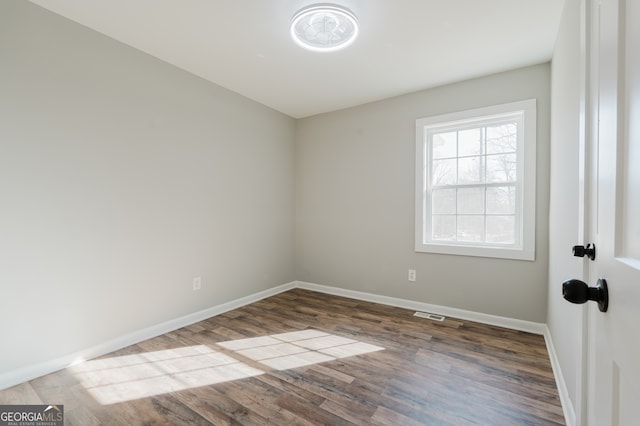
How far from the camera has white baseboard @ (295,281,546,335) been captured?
264 cm

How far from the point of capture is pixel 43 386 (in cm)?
181

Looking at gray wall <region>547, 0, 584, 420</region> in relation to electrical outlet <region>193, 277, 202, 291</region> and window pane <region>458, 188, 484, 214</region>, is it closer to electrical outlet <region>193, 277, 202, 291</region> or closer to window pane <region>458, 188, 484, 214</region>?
window pane <region>458, 188, 484, 214</region>

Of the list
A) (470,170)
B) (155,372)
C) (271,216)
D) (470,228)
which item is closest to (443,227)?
(470,228)

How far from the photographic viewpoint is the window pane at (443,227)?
3.10m

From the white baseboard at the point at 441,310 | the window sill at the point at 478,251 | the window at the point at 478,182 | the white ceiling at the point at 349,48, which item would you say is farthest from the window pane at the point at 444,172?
the white baseboard at the point at 441,310

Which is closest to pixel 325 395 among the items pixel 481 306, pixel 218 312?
pixel 218 312

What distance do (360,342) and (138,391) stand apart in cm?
164

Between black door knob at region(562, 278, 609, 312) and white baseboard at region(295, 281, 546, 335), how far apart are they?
8.23ft

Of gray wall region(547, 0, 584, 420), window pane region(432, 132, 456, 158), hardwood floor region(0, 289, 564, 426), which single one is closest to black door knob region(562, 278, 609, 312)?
gray wall region(547, 0, 584, 420)

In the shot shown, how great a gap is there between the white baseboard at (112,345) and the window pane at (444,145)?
2.80 m

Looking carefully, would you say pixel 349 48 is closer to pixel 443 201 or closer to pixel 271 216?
pixel 443 201

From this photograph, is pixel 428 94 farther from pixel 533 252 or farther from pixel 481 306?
pixel 481 306

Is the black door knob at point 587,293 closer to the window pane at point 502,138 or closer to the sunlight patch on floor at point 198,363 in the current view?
the sunlight patch on floor at point 198,363

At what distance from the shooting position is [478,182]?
2957 mm
